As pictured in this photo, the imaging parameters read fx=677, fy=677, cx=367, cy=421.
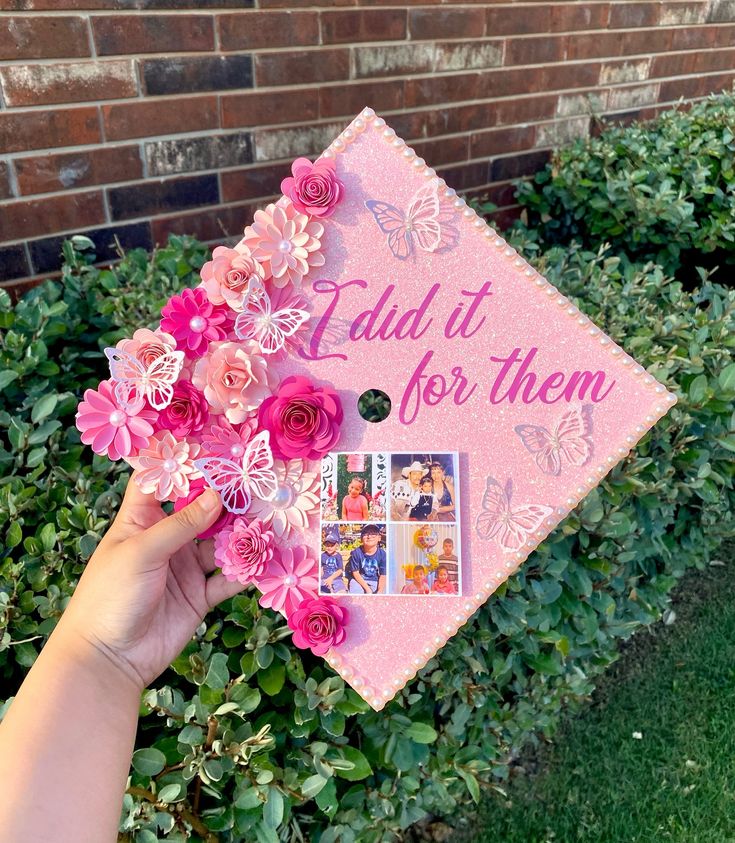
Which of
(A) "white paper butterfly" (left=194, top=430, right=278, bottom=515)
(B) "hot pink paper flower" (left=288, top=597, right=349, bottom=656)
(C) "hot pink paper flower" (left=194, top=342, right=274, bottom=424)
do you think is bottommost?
(B) "hot pink paper flower" (left=288, top=597, right=349, bottom=656)

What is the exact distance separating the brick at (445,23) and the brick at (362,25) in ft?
0.25

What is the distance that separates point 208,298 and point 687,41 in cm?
458

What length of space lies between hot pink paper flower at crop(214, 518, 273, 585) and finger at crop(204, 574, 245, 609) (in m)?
0.26

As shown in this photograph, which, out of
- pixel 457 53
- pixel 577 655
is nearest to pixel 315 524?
pixel 577 655

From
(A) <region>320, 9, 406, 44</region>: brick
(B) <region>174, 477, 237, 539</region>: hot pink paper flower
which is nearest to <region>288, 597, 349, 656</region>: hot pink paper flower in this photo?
(B) <region>174, 477, 237, 539</region>: hot pink paper flower

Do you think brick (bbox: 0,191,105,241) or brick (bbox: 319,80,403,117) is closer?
brick (bbox: 0,191,105,241)

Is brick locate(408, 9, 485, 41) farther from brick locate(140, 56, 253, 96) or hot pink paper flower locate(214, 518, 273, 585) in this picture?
hot pink paper flower locate(214, 518, 273, 585)

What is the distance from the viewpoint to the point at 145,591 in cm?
132

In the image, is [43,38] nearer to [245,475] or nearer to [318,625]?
[245,475]

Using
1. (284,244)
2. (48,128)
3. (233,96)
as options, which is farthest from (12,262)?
(284,244)

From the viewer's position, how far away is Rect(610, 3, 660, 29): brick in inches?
153

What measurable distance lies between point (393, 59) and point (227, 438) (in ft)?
8.12

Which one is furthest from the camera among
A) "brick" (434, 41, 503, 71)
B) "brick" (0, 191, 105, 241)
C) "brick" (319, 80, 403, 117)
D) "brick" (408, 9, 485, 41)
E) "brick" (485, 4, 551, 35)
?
"brick" (485, 4, 551, 35)

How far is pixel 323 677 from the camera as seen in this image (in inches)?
60.0
